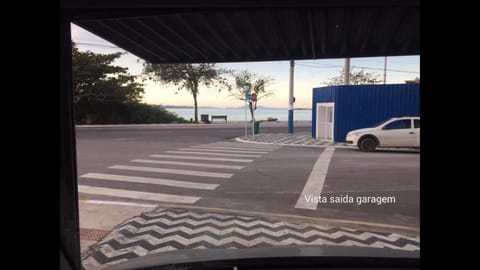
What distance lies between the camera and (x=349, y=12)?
3725 millimetres

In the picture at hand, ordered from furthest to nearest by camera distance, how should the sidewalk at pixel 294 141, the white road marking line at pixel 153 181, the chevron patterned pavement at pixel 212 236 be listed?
the sidewalk at pixel 294 141 < the white road marking line at pixel 153 181 < the chevron patterned pavement at pixel 212 236

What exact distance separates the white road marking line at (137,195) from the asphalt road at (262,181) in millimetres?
20

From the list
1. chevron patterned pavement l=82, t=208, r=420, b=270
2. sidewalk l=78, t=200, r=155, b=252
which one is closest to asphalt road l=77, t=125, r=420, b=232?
sidewalk l=78, t=200, r=155, b=252

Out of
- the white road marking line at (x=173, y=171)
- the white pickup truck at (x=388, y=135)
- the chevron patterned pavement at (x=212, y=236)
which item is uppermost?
the white pickup truck at (x=388, y=135)

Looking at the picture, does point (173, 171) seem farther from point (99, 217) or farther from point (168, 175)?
point (99, 217)

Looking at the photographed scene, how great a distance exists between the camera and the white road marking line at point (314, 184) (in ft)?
21.5

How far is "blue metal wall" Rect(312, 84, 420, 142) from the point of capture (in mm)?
16875

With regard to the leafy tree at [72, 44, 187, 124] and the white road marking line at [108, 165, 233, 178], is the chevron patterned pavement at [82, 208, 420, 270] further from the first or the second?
the leafy tree at [72, 44, 187, 124]

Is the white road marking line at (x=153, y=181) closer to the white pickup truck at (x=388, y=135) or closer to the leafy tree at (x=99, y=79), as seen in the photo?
the white pickup truck at (x=388, y=135)

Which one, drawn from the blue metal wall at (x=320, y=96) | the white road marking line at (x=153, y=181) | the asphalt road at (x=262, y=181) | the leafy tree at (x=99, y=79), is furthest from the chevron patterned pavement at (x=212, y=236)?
the leafy tree at (x=99, y=79)

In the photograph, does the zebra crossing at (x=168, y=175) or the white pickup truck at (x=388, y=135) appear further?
the white pickup truck at (x=388, y=135)

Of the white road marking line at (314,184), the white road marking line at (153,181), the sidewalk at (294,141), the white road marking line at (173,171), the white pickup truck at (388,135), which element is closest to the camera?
the white road marking line at (314,184)

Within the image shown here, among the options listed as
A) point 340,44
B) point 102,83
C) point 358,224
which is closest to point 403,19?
point 340,44
